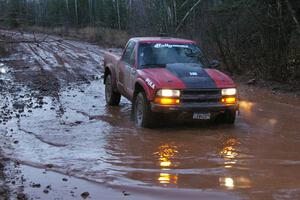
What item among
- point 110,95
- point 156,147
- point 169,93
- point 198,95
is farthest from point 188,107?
point 110,95

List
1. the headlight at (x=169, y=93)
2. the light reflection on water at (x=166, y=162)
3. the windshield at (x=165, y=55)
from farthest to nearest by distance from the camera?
the windshield at (x=165, y=55)
the headlight at (x=169, y=93)
the light reflection on water at (x=166, y=162)

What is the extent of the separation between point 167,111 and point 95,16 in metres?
67.5

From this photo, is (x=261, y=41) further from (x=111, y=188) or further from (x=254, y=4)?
(x=111, y=188)

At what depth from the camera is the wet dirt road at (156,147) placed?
7.15 meters

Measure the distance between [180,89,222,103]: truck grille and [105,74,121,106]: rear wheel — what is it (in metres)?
3.62

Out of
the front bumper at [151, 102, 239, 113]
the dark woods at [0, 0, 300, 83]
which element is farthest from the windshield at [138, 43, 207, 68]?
the dark woods at [0, 0, 300, 83]

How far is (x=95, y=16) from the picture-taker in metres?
76.1

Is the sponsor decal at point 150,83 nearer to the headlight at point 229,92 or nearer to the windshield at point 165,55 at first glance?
the windshield at point 165,55

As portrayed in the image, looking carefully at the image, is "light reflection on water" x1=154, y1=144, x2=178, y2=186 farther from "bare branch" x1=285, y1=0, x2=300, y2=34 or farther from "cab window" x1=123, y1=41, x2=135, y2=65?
"bare branch" x1=285, y1=0, x2=300, y2=34

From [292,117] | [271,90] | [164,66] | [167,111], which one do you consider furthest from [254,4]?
[167,111]

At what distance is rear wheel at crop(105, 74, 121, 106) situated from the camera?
44.4 feet

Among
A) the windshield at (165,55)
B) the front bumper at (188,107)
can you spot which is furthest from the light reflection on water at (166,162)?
the windshield at (165,55)

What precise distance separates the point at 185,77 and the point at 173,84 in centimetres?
37

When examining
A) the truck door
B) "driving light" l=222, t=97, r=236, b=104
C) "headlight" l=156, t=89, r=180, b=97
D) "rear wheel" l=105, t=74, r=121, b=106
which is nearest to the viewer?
"headlight" l=156, t=89, r=180, b=97
